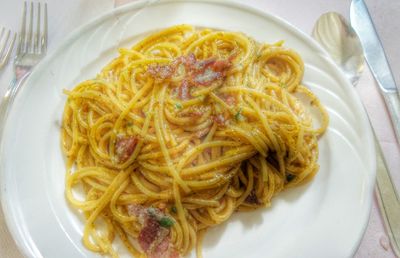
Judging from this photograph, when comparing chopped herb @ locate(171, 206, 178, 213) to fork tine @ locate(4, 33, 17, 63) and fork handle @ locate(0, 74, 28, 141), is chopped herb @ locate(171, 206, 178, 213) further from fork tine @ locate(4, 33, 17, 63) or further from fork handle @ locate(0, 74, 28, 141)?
fork tine @ locate(4, 33, 17, 63)

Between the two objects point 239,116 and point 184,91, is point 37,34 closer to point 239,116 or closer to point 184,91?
point 184,91

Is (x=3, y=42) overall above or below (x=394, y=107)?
above

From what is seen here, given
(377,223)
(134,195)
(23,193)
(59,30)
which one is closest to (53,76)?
(59,30)

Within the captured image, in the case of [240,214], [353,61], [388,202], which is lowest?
[388,202]

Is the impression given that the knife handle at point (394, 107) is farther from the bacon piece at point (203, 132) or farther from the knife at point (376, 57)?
the bacon piece at point (203, 132)

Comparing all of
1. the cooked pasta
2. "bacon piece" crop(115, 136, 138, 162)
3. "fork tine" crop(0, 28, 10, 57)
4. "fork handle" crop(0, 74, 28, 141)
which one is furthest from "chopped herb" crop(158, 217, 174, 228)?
"fork tine" crop(0, 28, 10, 57)

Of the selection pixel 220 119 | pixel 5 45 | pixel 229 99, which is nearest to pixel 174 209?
pixel 220 119

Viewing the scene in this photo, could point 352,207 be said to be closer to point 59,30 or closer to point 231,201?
point 231,201
